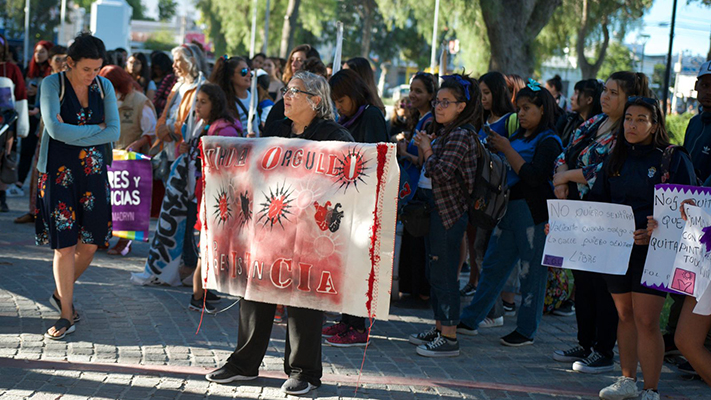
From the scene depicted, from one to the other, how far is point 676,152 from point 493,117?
243 cm

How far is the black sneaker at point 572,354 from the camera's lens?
626 centimetres

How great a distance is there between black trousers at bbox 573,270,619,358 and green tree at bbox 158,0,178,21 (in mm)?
102064

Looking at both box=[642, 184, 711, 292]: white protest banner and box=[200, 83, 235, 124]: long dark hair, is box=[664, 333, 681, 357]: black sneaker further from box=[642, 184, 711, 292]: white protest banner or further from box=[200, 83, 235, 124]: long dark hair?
box=[200, 83, 235, 124]: long dark hair

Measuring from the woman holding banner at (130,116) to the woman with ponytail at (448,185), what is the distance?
4.08 meters

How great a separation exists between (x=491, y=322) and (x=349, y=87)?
248cm

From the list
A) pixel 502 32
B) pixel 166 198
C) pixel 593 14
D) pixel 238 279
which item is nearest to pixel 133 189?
pixel 166 198

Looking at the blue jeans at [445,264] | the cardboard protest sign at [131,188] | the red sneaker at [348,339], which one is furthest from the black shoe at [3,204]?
the blue jeans at [445,264]

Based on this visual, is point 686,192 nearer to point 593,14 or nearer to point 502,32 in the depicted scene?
point 502,32

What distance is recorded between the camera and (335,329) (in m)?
6.45

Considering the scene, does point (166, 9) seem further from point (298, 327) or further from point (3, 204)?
point (298, 327)

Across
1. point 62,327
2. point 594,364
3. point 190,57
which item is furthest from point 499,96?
point 62,327

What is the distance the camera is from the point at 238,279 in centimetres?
507

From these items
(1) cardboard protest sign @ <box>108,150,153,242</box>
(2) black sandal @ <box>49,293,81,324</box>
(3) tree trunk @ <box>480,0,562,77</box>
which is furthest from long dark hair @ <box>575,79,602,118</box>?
(3) tree trunk @ <box>480,0,562,77</box>

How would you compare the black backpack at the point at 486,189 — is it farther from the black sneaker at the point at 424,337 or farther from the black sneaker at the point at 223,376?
the black sneaker at the point at 223,376
